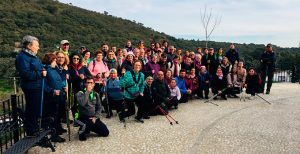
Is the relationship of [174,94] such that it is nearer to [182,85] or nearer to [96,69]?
[182,85]

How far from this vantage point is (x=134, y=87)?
9.20 metres

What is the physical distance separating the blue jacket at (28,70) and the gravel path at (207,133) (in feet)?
4.40

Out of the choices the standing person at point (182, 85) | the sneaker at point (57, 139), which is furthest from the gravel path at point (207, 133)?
the standing person at point (182, 85)

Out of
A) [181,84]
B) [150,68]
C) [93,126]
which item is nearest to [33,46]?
[93,126]

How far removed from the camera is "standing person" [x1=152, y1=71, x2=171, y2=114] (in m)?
9.61

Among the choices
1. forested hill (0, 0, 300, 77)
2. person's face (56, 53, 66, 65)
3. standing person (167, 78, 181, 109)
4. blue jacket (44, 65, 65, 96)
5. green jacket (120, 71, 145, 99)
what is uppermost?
forested hill (0, 0, 300, 77)

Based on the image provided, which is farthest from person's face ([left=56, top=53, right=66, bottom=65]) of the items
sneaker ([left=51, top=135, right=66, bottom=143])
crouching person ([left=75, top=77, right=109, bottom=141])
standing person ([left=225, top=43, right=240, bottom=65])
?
standing person ([left=225, top=43, right=240, bottom=65])

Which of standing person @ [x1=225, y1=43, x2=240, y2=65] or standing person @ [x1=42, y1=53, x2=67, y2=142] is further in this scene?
standing person @ [x1=225, y1=43, x2=240, y2=65]

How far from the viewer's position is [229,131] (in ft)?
26.4

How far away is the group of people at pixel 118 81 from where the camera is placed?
247 inches

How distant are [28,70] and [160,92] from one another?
14.6 ft

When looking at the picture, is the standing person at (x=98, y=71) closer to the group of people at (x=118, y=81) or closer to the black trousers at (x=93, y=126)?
the group of people at (x=118, y=81)

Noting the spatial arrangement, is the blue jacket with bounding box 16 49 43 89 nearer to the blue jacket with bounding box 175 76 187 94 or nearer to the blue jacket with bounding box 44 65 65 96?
the blue jacket with bounding box 44 65 65 96

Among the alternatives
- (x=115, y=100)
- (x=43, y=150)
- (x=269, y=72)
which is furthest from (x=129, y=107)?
(x=269, y=72)
